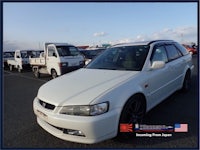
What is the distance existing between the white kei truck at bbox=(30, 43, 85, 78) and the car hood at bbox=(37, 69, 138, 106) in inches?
212

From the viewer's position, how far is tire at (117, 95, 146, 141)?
10.3 ft

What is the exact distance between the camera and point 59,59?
9320mm

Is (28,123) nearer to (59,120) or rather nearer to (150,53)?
(59,120)

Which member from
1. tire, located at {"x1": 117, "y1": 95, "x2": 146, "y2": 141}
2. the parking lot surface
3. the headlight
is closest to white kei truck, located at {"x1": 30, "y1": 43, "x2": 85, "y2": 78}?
the parking lot surface

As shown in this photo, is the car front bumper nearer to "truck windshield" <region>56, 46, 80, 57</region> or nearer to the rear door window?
the rear door window

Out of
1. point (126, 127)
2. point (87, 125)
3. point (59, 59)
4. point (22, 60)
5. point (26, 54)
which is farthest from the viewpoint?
point (26, 54)

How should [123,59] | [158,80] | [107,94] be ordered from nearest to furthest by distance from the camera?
[107,94], [158,80], [123,59]

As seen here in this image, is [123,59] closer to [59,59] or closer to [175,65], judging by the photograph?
[175,65]

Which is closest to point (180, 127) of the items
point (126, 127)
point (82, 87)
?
point (126, 127)

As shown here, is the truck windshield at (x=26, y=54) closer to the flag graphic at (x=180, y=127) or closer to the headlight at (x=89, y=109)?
the headlight at (x=89, y=109)

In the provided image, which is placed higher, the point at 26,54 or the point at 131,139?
the point at 26,54

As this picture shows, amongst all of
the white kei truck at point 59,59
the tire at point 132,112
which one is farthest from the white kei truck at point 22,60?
the tire at point 132,112

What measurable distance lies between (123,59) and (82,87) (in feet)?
4.46

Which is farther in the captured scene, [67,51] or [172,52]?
[67,51]
